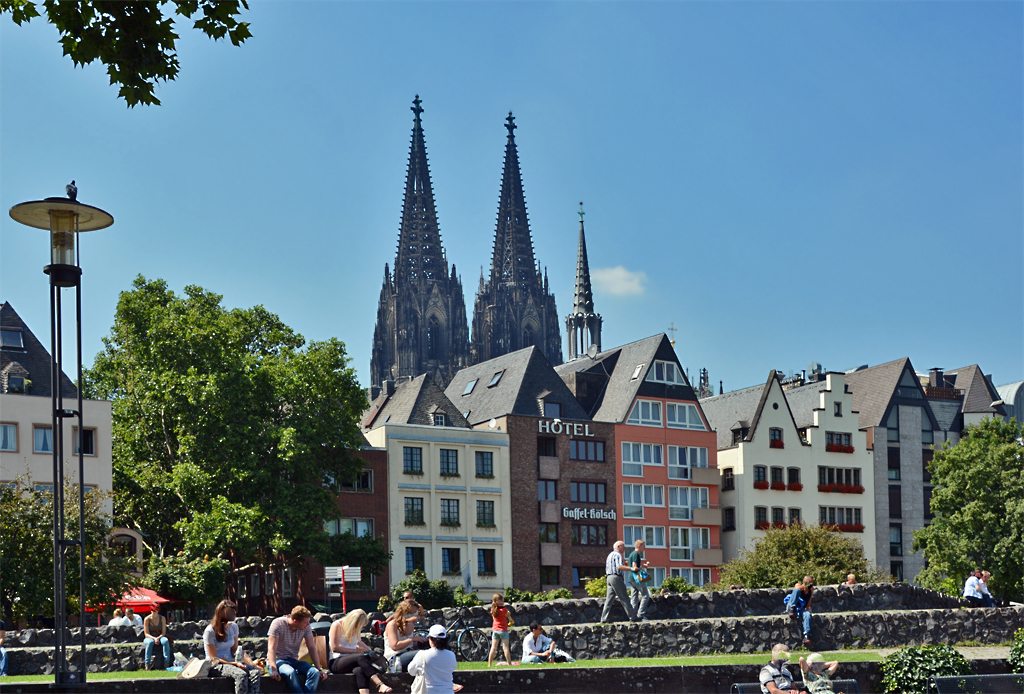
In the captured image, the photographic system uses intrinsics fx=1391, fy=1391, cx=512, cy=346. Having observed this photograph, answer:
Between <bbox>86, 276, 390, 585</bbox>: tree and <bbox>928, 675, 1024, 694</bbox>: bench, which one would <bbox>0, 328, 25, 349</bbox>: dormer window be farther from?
<bbox>928, 675, 1024, 694</bbox>: bench

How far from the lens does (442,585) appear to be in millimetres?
65562

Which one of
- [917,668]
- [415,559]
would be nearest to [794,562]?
[415,559]

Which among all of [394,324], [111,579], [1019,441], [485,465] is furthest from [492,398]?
[394,324]

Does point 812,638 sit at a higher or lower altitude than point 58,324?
lower

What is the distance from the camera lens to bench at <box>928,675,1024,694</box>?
23.8 meters

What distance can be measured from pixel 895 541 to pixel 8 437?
52.8 meters

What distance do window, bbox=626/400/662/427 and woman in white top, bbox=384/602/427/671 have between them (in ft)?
189

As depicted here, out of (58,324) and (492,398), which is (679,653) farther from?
(492,398)

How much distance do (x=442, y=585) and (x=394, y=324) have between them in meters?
104

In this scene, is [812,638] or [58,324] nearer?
[58,324]

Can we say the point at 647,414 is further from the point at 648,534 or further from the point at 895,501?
the point at 895,501

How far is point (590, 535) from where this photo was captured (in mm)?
76812

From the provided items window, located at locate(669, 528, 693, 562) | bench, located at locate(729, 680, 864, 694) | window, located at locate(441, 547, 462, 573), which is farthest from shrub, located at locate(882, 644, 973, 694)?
window, located at locate(669, 528, 693, 562)

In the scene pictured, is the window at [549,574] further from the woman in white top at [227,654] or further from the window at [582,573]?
the woman in white top at [227,654]
